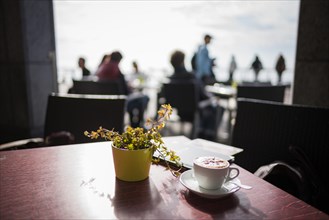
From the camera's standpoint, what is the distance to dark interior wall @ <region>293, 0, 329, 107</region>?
6.93 feet

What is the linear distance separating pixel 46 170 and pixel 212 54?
4.95 meters

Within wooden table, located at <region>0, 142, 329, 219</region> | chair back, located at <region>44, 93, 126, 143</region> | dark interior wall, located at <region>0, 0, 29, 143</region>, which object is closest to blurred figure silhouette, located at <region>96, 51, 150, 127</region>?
dark interior wall, located at <region>0, 0, 29, 143</region>

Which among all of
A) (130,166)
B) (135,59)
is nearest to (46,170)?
(130,166)

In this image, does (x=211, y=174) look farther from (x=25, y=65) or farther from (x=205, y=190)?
(x=25, y=65)

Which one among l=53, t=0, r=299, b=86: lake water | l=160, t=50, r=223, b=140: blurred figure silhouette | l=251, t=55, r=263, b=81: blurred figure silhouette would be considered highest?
l=53, t=0, r=299, b=86: lake water

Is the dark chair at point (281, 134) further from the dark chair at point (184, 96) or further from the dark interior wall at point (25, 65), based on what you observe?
the dark interior wall at point (25, 65)

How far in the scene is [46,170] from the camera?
984 millimetres

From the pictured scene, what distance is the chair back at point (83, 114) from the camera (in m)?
1.76

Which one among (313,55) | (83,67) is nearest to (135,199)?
(313,55)

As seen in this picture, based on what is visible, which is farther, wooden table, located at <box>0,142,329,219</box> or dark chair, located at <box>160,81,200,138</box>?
dark chair, located at <box>160,81,200,138</box>

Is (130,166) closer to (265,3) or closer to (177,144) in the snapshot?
(177,144)

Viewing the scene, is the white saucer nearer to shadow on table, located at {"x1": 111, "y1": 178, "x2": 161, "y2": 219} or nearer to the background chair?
shadow on table, located at {"x1": 111, "y1": 178, "x2": 161, "y2": 219}

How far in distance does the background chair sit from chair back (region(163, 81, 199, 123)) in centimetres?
191

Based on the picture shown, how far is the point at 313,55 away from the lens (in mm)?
2180
